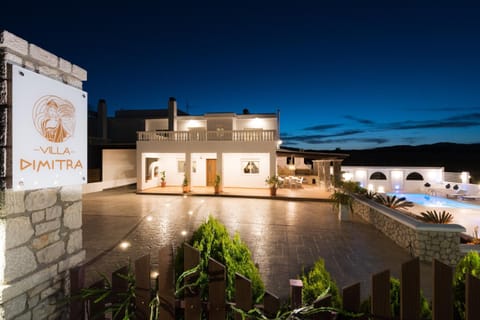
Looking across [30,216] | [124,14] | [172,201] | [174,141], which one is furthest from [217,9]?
[30,216]

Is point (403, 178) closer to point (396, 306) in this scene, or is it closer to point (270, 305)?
point (396, 306)

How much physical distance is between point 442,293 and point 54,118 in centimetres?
372

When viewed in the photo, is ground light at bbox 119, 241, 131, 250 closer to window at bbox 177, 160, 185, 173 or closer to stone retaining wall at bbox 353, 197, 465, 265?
stone retaining wall at bbox 353, 197, 465, 265

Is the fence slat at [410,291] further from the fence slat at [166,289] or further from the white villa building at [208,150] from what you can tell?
the white villa building at [208,150]

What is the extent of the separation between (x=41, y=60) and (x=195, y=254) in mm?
2409

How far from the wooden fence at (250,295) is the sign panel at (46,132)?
124 centimetres

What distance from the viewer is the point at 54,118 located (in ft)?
7.58

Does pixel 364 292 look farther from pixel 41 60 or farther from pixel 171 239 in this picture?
pixel 41 60

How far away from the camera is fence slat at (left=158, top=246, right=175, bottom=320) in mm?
1790

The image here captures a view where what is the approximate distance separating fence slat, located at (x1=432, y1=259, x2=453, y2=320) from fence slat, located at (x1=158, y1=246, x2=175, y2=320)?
196 centimetres

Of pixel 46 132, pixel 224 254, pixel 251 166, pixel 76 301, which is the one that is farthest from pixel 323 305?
pixel 251 166

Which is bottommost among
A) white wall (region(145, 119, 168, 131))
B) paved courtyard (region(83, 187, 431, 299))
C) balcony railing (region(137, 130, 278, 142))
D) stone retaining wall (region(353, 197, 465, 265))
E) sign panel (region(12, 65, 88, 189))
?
paved courtyard (region(83, 187, 431, 299))

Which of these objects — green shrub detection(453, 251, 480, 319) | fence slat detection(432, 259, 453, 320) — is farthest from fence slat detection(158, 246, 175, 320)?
green shrub detection(453, 251, 480, 319)

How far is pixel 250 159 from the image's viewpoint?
18031 millimetres
